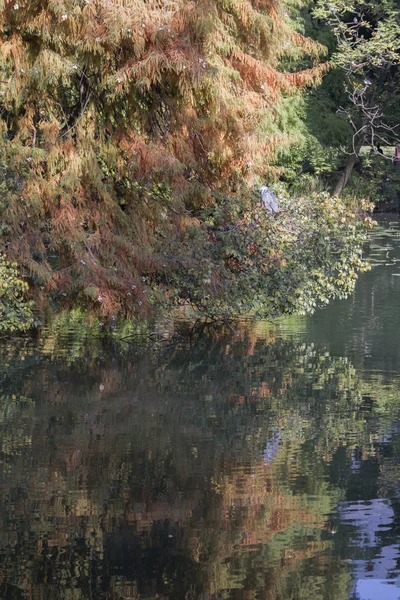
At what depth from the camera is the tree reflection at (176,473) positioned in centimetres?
587

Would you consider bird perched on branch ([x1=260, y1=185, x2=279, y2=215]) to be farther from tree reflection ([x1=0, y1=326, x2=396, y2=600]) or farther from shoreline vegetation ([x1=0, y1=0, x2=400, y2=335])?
tree reflection ([x1=0, y1=326, x2=396, y2=600])

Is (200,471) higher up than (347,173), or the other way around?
(200,471)

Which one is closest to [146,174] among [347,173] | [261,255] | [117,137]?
[117,137]

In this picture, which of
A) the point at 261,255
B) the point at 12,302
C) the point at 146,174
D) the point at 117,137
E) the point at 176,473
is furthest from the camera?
the point at 261,255

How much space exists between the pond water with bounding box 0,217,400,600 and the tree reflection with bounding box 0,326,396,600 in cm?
2

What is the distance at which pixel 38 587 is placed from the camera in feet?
18.6

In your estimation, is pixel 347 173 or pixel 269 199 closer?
pixel 269 199

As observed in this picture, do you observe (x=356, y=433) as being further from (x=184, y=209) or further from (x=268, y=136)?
(x=268, y=136)

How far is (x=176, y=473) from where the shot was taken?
7848 mm

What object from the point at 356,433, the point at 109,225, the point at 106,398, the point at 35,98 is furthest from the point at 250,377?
the point at 35,98

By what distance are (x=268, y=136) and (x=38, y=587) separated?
1153 centimetres

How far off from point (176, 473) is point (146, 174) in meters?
7.24

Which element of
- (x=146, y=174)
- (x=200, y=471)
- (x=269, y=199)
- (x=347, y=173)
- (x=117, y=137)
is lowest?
(x=347, y=173)

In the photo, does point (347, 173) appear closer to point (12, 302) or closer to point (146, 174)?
point (146, 174)
